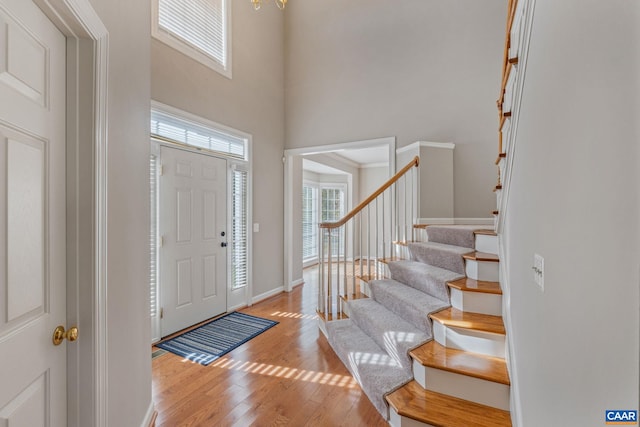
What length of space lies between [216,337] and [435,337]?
86.5 inches

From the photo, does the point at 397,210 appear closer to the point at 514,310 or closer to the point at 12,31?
the point at 514,310

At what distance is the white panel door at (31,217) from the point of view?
32.8 inches

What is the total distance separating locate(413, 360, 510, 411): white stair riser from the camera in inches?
62.7

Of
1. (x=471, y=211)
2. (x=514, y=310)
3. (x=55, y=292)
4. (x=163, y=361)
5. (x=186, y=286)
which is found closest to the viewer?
(x=55, y=292)

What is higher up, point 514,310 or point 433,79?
point 433,79

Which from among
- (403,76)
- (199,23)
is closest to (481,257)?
(403,76)

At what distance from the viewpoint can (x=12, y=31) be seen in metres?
0.85

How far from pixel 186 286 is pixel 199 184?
3.80 feet

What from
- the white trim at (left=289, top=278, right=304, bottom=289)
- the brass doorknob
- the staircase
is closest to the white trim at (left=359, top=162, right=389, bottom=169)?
the white trim at (left=289, top=278, right=304, bottom=289)

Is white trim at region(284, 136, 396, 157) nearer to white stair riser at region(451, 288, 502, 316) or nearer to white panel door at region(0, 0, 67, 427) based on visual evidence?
white stair riser at region(451, 288, 502, 316)

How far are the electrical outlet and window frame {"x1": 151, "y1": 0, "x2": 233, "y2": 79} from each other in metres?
3.56

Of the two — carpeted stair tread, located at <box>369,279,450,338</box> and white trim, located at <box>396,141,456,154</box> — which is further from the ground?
white trim, located at <box>396,141,456,154</box>

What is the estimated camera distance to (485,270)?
220 cm

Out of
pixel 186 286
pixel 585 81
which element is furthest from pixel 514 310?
pixel 186 286
